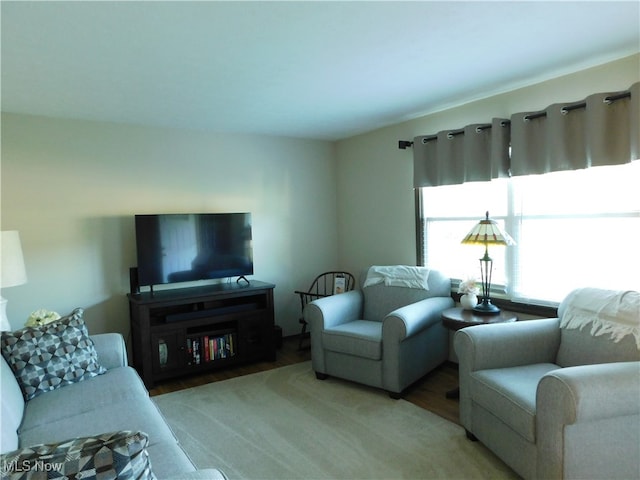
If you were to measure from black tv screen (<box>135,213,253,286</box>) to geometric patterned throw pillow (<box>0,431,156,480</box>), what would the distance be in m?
2.78

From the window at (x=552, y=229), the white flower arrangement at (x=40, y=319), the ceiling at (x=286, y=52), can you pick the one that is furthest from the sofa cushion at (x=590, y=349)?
the white flower arrangement at (x=40, y=319)

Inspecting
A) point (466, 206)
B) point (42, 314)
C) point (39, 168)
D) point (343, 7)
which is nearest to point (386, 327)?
point (466, 206)

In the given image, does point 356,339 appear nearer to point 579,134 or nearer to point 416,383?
point 416,383

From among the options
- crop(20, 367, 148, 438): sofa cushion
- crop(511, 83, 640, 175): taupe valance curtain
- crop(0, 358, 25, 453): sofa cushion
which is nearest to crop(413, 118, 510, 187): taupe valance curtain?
crop(511, 83, 640, 175): taupe valance curtain

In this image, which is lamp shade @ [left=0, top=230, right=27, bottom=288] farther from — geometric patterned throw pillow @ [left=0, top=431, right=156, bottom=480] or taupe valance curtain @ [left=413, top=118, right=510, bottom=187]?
taupe valance curtain @ [left=413, top=118, right=510, bottom=187]

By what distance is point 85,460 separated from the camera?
0.88 metres

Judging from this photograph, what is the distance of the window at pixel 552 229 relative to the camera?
8.41 ft

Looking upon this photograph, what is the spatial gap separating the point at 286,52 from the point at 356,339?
83.4 inches

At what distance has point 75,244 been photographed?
11.5 feet

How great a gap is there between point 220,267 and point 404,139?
2.23 metres

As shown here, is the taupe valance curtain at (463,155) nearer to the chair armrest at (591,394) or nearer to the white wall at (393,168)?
the white wall at (393,168)

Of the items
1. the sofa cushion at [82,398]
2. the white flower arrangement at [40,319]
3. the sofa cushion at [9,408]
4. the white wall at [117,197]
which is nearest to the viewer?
the sofa cushion at [9,408]

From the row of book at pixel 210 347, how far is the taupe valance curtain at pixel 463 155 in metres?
2.29

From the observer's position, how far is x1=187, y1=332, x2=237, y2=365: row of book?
3.59 meters
